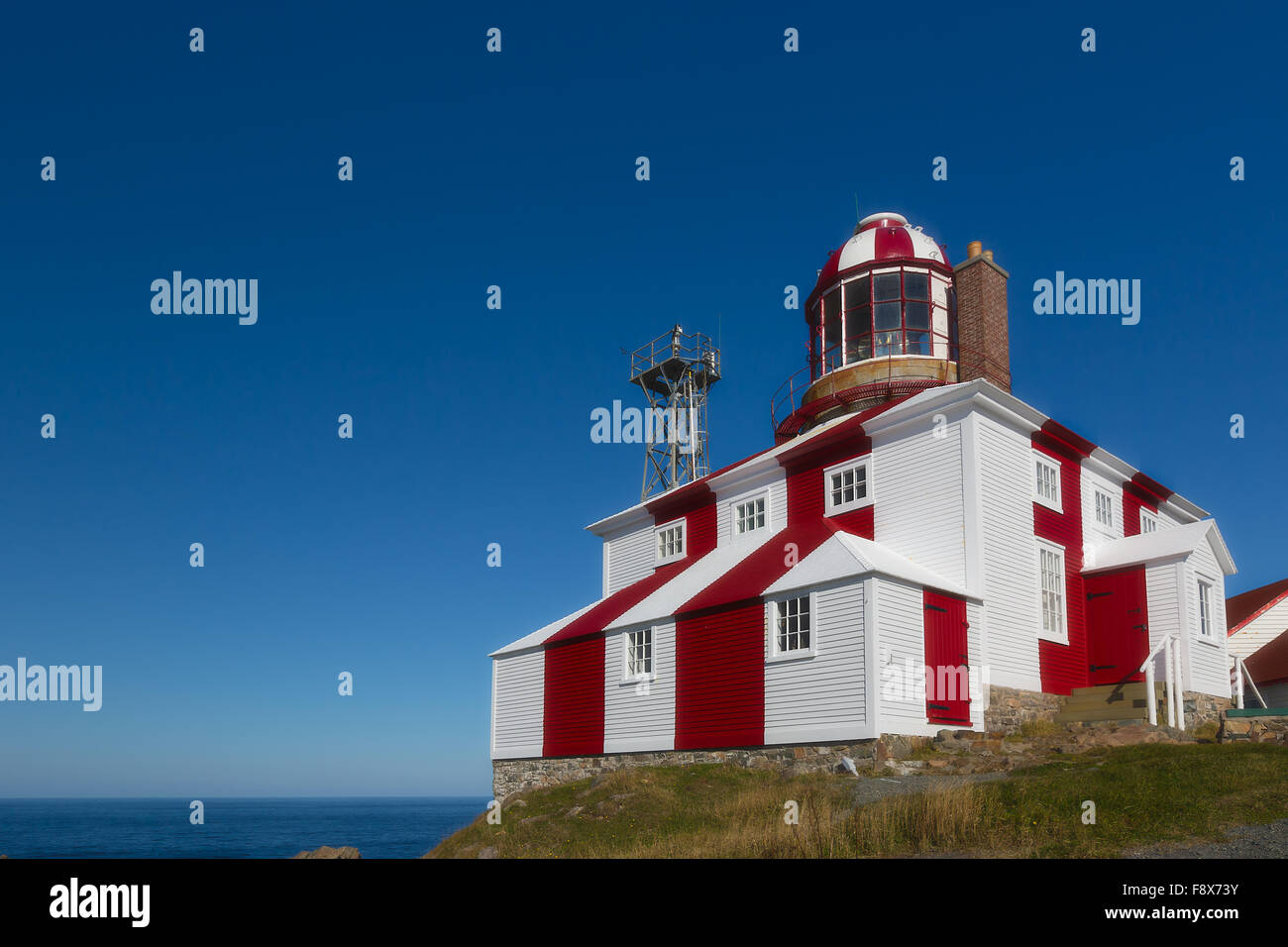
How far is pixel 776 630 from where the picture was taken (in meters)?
22.3

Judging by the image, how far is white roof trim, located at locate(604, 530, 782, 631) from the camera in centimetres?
2584

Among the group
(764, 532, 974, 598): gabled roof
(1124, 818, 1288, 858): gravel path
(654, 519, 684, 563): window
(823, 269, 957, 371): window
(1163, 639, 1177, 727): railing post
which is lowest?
(1124, 818, 1288, 858): gravel path

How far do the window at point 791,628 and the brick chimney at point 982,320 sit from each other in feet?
31.8

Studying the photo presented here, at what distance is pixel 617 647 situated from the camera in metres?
26.9

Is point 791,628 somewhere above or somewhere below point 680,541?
below

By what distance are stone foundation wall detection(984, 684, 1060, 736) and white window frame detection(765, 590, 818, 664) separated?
13.4 feet

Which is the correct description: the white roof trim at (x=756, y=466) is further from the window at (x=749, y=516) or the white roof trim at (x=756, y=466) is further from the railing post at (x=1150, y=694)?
the railing post at (x=1150, y=694)

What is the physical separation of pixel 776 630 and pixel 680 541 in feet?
31.2

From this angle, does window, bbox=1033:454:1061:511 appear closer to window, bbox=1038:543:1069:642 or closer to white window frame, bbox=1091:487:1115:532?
window, bbox=1038:543:1069:642

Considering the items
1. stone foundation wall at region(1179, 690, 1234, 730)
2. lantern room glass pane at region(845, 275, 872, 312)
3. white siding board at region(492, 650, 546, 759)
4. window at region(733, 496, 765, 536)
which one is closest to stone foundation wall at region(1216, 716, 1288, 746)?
stone foundation wall at region(1179, 690, 1234, 730)

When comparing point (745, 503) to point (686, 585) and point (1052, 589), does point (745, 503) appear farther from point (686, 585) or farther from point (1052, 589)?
point (1052, 589)

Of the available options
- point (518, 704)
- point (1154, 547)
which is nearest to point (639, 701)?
point (518, 704)
